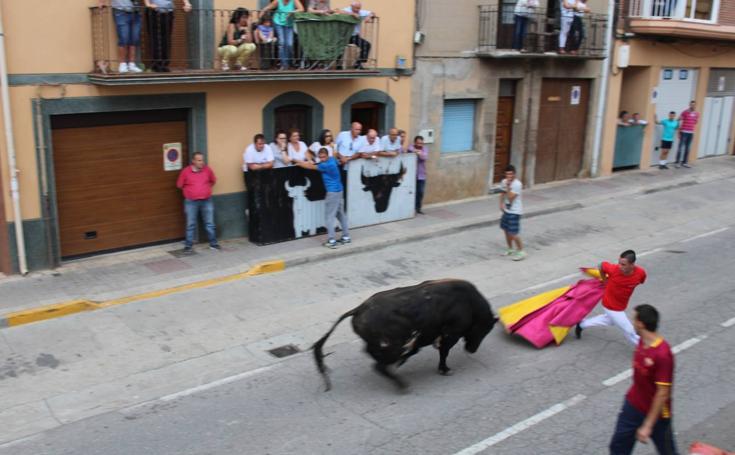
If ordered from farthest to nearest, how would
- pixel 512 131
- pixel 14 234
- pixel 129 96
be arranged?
pixel 512 131, pixel 129 96, pixel 14 234

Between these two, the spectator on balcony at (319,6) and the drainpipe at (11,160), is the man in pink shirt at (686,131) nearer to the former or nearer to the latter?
the spectator on balcony at (319,6)

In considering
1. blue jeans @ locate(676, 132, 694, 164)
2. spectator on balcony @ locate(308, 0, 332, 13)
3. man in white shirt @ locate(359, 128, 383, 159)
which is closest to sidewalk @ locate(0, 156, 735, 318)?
man in white shirt @ locate(359, 128, 383, 159)

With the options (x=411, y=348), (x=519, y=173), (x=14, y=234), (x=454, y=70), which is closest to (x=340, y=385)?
(x=411, y=348)

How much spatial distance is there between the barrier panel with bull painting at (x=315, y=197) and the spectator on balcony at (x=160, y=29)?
2339 millimetres

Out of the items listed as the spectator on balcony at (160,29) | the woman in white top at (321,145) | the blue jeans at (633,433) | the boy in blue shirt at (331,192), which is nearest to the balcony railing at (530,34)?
the woman in white top at (321,145)

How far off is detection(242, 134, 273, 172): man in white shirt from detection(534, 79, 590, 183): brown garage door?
28.2 ft

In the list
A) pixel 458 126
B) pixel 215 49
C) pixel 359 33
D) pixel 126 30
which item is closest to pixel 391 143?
pixel 359 33

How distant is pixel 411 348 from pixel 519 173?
465 inches

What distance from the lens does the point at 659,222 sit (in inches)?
616

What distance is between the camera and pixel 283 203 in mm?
13000

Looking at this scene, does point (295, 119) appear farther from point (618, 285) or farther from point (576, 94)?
point (576, 94)

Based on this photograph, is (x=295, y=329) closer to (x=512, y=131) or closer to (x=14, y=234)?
(x=14, y=234)

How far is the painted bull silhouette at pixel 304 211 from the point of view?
1307 centimetres

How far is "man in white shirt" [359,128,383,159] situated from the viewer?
13.8m
